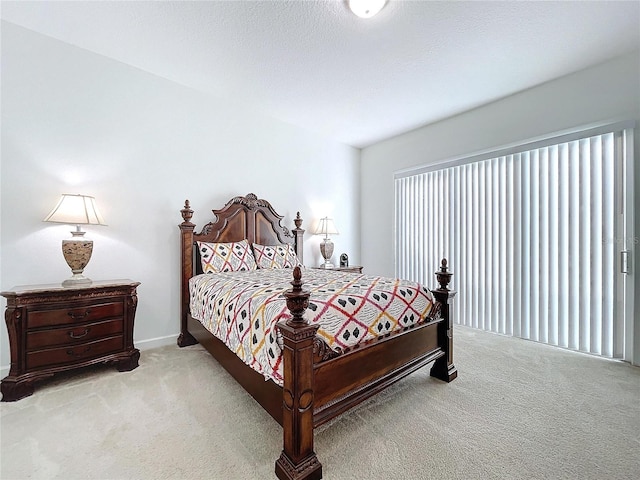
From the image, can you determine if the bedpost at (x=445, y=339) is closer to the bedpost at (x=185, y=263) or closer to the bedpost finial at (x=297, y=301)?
the bedpost finial at (x=297, y=301)

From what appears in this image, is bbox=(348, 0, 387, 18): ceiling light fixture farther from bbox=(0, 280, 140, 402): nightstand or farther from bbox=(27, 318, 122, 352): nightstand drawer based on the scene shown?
bbox=(27, 318, 122, 352): nightstand drawer

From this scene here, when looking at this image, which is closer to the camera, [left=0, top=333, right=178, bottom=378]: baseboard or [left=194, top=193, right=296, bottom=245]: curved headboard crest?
[left=0, top=333, right=178, bottom=378]: baseboard

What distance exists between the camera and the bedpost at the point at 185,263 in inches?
117

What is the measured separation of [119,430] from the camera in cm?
160

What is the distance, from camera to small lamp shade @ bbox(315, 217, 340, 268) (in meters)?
4.26

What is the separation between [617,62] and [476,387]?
126 inches

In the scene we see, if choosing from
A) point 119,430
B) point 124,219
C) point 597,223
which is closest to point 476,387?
point 597,223

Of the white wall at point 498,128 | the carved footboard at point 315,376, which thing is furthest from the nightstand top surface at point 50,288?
the white wall at point 498,128

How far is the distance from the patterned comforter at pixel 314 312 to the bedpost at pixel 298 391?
0.12 m

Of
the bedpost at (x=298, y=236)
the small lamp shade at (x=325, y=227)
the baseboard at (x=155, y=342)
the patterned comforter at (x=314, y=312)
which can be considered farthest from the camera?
the small lamp shade at (x=325, y=227)

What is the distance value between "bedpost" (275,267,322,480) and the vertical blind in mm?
2962

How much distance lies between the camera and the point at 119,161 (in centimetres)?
273

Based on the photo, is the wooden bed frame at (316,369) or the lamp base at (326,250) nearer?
the wooden bed frame at (316,369)

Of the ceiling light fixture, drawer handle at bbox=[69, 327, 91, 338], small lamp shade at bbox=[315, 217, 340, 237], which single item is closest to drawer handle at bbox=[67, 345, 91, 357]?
drawer handle at bbox=[69, 327, 91, 338]
